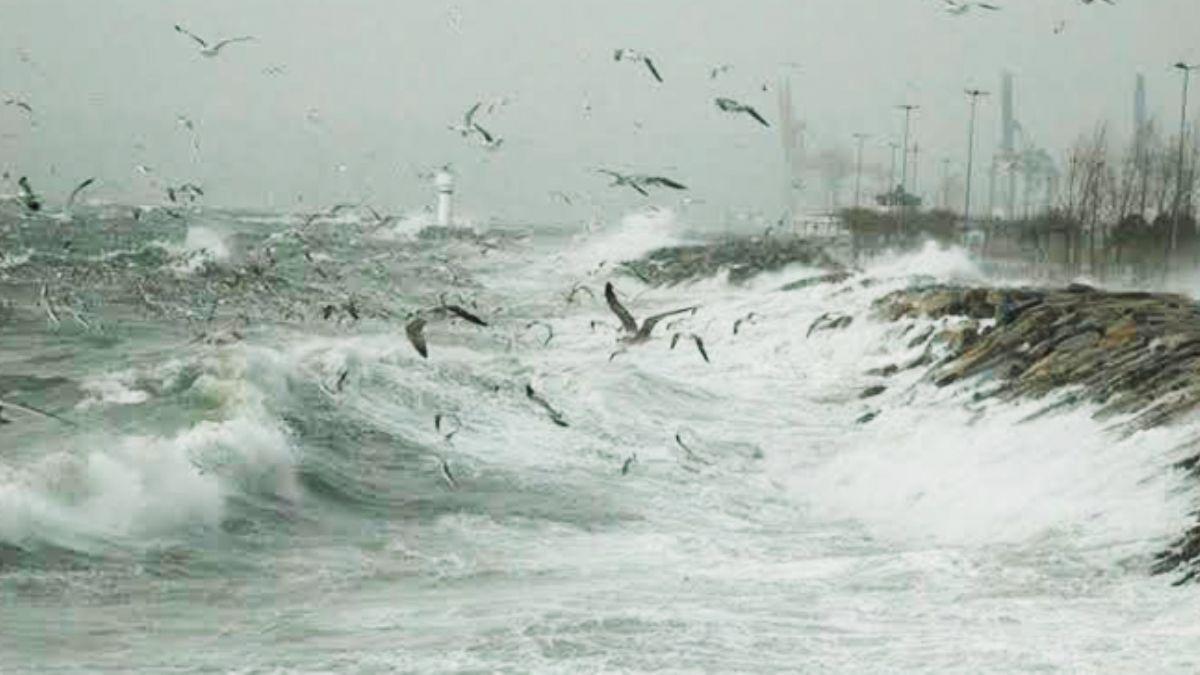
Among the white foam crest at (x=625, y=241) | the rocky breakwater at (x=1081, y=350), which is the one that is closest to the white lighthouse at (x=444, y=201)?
the white foam crest at (x=625, y=241)

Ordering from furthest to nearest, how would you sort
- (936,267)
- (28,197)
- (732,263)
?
(732,263) < (936,267) < (28,197)

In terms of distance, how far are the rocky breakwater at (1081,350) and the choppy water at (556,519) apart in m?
0.58

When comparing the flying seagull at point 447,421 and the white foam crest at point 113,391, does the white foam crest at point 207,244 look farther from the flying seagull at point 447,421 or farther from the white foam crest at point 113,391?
the flying seagull at point 447,421

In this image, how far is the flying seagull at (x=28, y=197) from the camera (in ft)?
46.3

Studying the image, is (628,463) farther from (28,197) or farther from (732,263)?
(732,263)

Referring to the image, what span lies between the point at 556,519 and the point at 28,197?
6.54m

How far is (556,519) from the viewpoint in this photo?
629 inches

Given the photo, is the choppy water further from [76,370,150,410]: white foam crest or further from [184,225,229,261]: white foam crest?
[184,225,229,261]: white foam crest

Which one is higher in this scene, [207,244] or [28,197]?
[28,197]

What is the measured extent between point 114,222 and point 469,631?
12439cm

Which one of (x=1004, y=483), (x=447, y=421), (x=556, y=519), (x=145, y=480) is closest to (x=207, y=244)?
(x=447, y=421)

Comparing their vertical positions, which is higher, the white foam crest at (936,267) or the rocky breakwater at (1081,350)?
the rocky breakwater at (1081,350)

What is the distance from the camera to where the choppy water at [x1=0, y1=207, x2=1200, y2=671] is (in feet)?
33.8

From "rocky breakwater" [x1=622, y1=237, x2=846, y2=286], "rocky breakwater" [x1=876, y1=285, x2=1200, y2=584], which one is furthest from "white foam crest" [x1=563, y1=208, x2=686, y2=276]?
"rocky breakwater" [x1=876, y1=285, x2=1200, y2=584]
